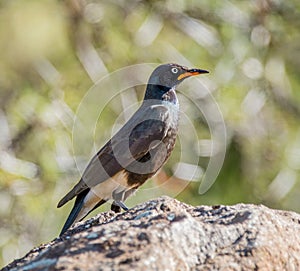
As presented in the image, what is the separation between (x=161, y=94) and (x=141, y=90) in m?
3.57

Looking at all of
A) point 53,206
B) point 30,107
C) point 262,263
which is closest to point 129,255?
point 262,263

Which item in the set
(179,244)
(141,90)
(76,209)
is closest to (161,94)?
(76,209)

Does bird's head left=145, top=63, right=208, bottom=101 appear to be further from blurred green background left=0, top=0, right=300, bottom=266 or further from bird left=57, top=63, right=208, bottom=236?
blurred green background left=0, top=0, right=300, bottom=266

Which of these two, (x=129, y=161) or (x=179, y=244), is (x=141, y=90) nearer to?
(x=129, y=161)

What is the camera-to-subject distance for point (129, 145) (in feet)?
24.3

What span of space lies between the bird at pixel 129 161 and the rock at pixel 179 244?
2.18 metres

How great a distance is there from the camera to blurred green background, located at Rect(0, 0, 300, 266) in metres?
10.8

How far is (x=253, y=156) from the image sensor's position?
11.1 metres

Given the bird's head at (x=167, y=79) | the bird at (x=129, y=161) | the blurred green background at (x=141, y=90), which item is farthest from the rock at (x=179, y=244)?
the blurred green background at (x=141, y=90)

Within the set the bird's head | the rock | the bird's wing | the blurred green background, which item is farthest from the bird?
the blurred green background

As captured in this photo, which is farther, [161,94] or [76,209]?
[161,94]

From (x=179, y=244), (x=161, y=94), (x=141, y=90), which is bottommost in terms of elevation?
(x=141, y=90)

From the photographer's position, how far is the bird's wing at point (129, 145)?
7309 mm

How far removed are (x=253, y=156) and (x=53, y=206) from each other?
2.37 metres
